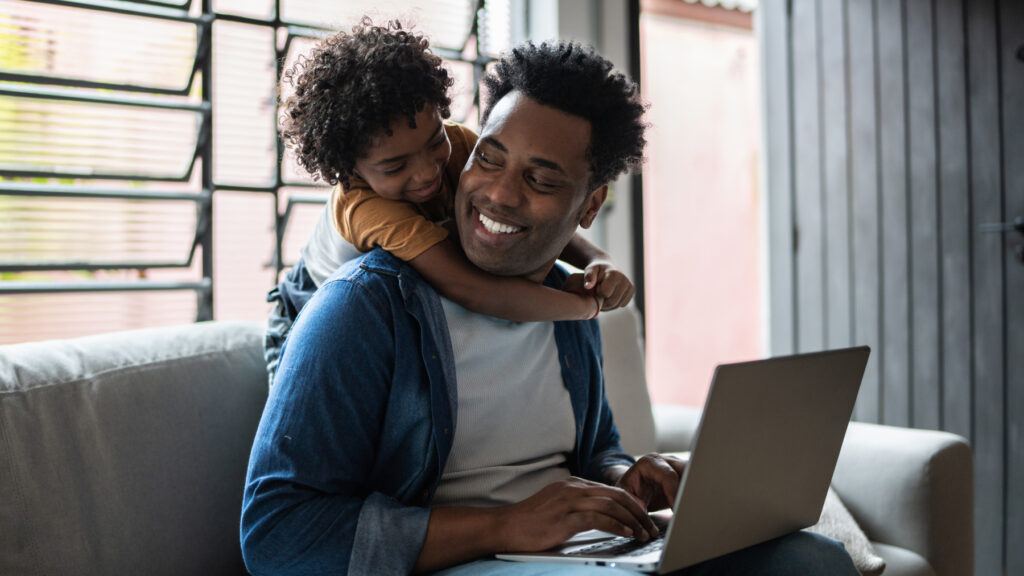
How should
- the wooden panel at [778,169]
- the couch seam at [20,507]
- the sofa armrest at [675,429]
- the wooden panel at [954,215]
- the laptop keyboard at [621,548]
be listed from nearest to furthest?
1. the laptop keyboard at [621,548]
2. the couch seam at [20,507]
3. the sofa armrest at [675,429]
4. the wooden panel at [954,215]
5. the wooden panel at [778,169]

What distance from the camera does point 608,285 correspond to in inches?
50.0

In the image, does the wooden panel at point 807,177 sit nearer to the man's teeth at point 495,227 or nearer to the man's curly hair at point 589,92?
the man's curly hair at point 589,92

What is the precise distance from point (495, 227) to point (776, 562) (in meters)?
0.58

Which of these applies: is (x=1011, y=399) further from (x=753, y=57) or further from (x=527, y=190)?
(x=753, y=57)

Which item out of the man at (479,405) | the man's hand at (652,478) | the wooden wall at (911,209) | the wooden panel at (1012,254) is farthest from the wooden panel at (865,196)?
the man's hand at (652,478)

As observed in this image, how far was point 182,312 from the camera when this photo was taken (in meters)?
1.96

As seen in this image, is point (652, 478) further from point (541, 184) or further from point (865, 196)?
point (865, 196)

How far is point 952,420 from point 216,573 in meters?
2.05

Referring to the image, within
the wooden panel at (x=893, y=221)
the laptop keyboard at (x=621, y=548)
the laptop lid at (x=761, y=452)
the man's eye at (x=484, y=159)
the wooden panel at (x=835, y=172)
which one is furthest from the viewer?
the wooden panel at (x=835, y=172)

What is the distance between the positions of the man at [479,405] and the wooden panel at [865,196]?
1501 mm

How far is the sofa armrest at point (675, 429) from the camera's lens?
2047 millimetres

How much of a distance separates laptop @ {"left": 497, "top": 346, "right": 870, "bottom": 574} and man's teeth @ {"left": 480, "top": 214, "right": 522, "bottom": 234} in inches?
17.0

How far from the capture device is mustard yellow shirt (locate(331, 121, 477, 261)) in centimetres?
115

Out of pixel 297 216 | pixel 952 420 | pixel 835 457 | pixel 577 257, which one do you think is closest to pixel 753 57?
pixel 952 420
